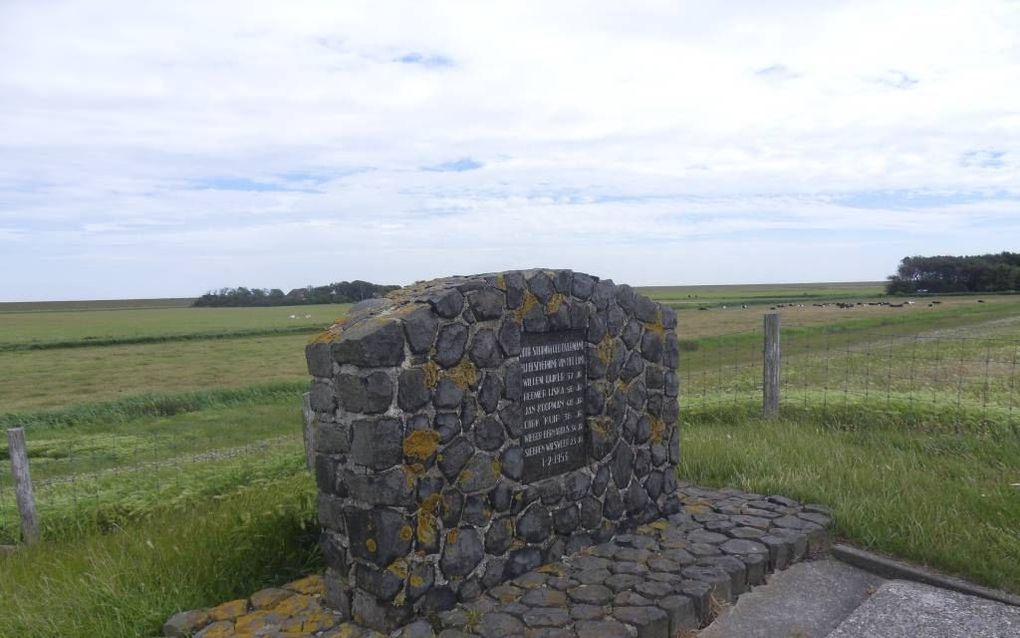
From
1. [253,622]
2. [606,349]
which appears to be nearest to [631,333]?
[606,349]

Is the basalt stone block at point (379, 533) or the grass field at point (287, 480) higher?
the basalt stone block at point (379, 533)

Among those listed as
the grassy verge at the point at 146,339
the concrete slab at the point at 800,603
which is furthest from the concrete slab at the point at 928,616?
the grassy verge at the point at 146,339

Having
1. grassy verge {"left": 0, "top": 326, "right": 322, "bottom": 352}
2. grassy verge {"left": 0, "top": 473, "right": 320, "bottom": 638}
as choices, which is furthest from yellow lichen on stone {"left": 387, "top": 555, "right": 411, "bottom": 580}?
grassy verge {"left": 0, "top": 326, "right": 322, "bottom": 352}

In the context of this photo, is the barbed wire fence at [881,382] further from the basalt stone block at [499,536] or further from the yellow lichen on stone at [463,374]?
the yellow lichen on stone at [463,374]

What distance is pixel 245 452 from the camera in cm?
1320

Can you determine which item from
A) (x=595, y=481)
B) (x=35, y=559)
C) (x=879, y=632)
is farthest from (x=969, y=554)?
(x=35, y=559)

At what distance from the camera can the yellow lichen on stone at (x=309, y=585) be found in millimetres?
5531

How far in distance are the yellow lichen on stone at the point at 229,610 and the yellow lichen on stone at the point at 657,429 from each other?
3.97 m

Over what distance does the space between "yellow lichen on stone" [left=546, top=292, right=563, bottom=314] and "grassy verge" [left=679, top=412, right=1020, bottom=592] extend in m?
3.42

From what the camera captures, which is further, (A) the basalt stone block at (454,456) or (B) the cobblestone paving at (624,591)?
(A) the basalt stone block at (454,456)

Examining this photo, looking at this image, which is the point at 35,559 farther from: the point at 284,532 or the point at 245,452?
the point at 245,452

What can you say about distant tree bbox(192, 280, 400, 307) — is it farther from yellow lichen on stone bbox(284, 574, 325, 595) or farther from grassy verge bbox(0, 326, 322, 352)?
yellow lichen on stone bbox(284, 574, 325, 595)

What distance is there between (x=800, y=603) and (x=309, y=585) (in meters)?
3.82

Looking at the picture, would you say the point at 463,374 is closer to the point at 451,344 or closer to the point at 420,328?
the point at 451,344
